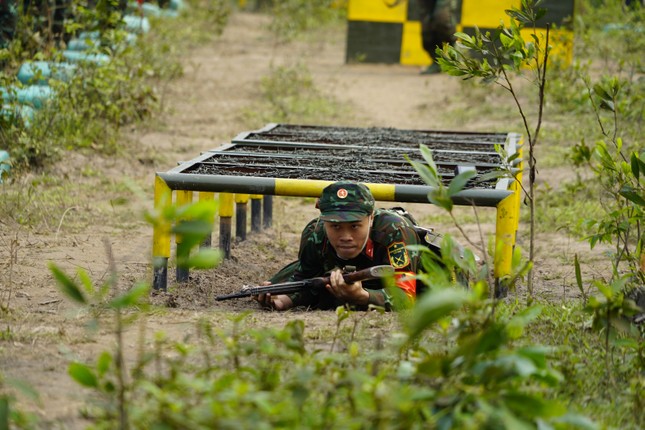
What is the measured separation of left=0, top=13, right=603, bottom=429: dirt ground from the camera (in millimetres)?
3488

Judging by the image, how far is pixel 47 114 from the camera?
7434 millimetres

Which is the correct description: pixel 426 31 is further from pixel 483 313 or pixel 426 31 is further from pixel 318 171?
pixel 483 313

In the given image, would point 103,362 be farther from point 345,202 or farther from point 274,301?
point 274,301

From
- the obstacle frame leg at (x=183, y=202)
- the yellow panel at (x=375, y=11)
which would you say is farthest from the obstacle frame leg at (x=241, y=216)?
the yellow panel at (x=375, y=11)

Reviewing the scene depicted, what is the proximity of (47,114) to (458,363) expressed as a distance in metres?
5.59

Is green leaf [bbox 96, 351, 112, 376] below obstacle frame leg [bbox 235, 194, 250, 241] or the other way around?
the other way around

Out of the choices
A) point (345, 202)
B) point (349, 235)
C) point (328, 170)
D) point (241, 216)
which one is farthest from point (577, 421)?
point (241, 216)

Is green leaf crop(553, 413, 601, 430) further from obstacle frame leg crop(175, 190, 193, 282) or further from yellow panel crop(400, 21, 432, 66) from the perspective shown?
yellow panel crop(400, 21, 432, 66)

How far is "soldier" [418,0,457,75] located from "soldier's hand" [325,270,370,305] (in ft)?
29.0

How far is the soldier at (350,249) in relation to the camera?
14.0 feet

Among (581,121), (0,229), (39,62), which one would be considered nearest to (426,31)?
(581,121)

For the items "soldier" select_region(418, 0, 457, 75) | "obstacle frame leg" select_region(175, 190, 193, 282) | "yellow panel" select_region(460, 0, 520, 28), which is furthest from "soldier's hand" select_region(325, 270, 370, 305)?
"yellow panel" select_region(460, 0, 520, 28)

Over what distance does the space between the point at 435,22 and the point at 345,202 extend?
30.2 ft

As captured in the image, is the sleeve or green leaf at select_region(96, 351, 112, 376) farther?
the sleeve
